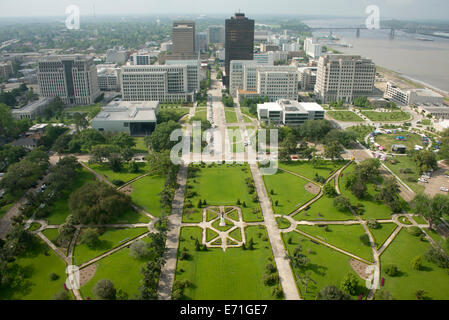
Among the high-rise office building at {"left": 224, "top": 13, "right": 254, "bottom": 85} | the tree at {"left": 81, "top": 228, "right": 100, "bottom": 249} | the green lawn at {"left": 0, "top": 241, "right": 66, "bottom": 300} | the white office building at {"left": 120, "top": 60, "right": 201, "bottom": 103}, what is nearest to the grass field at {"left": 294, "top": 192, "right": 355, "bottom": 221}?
the tree at {"left": 81, "top": 228, "right": 100, "bottom": 249}

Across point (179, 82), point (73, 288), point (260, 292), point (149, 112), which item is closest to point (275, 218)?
point (260, 292)

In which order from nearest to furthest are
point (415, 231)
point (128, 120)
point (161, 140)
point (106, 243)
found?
point (106, 243) < point (415, 231) < point (161, 140) < point (128, 120)

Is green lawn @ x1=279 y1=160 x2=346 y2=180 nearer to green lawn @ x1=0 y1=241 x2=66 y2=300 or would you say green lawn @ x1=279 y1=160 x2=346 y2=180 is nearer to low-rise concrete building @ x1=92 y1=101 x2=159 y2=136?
low-rise concrete building @ x1=92 y1=101 x2=159 y2=136

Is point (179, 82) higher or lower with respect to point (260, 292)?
higher

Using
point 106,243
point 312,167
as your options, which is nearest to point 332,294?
point 106,243

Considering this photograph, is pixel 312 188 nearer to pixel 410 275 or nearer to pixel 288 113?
pixel 410 275

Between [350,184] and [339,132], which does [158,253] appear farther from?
[339,132]
